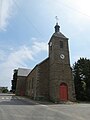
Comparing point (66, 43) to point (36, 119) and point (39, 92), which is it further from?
point (36, 119)

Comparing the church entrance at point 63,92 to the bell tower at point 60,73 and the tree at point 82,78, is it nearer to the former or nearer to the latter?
the bell tower at point 60,73

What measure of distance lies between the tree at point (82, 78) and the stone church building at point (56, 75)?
164 inches

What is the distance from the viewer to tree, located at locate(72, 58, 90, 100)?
105ft

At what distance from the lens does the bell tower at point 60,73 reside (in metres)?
27.8

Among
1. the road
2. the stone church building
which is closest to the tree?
the stone church building

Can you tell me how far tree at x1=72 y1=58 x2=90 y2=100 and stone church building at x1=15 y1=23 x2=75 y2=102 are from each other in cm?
417

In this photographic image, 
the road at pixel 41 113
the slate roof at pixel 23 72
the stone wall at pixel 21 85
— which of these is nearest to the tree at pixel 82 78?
the road at pixel 41 113

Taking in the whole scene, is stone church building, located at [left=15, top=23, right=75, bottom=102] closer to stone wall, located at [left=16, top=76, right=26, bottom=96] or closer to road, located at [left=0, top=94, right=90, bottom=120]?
road, located at [left=0, top=94, right=90, bottom=120]

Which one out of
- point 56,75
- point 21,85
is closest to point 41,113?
point 56,75

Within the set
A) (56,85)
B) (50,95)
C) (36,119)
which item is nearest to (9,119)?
(36,119)

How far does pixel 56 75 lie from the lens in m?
28.1

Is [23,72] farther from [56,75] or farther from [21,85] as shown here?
[56,75]

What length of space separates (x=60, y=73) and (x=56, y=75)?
0.76m

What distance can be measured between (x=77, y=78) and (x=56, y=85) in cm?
739
